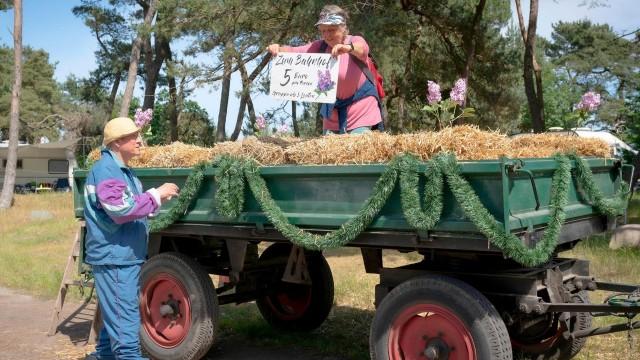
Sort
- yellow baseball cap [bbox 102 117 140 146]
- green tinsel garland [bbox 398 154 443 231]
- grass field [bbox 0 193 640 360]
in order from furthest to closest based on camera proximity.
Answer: grass field [bbox 0 193 640 360]
yellow baseball cap [bbox 102 117 140 146]
green tinsel garland [bbox 398 154 443 231]

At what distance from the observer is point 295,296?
6.67 metres

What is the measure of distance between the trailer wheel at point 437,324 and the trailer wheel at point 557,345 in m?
1.05

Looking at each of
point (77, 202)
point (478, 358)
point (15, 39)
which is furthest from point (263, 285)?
point (15, 39)

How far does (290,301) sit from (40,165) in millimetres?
40748

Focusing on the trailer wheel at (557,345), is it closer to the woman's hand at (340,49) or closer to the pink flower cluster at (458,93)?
the pink flower cluster at (458,93)

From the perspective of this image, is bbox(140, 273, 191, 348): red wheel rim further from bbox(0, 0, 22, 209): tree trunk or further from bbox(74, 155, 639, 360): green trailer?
bbox(0, 0, 22, 209): tree trunk

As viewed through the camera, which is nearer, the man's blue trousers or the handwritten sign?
the man's blue trousers

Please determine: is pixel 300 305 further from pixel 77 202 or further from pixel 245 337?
pixel 77 202

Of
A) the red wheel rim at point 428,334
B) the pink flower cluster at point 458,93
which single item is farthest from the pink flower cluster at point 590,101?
the red wheel rim at point 428,334

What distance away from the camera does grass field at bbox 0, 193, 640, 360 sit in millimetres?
5887

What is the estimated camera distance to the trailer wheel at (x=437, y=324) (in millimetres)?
3820

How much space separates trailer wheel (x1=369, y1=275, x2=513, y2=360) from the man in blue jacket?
1621 millimetres

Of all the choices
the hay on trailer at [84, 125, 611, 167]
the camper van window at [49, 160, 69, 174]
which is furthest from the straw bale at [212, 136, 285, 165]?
the camper van window at [49, 160, 69, 174]

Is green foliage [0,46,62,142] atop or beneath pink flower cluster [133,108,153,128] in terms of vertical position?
atop
